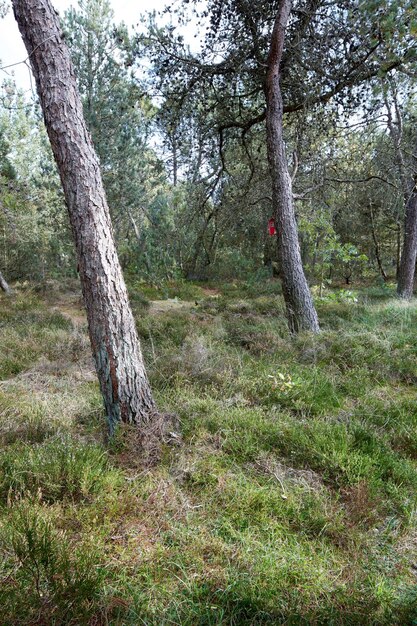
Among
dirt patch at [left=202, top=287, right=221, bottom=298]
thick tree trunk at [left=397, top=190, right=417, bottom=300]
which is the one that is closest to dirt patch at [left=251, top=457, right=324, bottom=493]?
thick tree trunk at [left=397, top=190, right=417, bottom=300]

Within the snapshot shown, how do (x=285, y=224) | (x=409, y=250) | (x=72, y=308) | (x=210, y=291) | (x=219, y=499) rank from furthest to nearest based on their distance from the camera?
(x=210, y=291) → (x=72, y=308) → (x=409, y=250) → (x=285, y=224) → (x=219, y=499)

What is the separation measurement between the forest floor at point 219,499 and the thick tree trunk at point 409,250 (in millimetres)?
5658

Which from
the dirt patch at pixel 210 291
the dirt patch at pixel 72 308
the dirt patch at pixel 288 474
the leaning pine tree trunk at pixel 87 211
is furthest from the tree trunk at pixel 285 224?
the dirt patch at pixel 210 291

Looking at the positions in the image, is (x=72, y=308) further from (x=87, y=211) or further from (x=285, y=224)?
(x=87, y=211)

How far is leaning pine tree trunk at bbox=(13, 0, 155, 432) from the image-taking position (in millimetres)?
2453

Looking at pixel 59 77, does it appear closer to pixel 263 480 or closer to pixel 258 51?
pixel 263 480

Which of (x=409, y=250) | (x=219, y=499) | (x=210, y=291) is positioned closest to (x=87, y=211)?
(x=219, y=499)

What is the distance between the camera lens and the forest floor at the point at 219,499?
1555mm

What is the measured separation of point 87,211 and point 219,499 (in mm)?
2207

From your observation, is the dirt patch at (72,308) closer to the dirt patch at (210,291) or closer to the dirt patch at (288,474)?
the dirt patch at (210,291)

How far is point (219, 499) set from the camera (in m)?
2.21

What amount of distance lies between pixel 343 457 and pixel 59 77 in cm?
348

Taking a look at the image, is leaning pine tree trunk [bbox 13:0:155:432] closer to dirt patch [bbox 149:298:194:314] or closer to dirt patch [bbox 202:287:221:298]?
dirt patch [bbox 149:298:194:314]

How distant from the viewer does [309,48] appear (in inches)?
203
